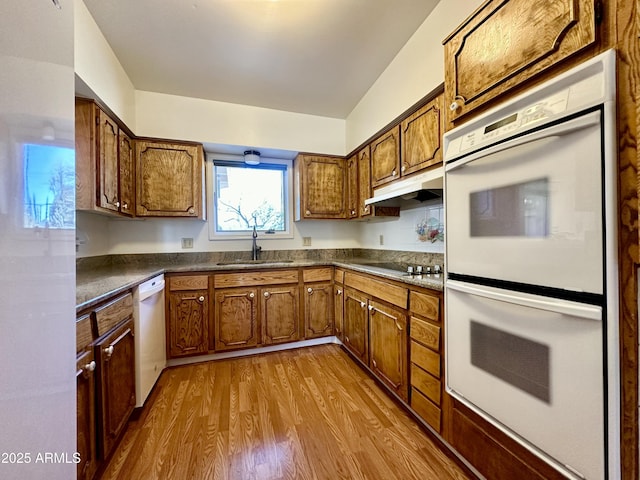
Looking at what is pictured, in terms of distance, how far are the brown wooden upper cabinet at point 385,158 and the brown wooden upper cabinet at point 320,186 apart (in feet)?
1.90

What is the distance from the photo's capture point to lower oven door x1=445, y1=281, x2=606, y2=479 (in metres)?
0.74

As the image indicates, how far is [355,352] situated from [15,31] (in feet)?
7.89

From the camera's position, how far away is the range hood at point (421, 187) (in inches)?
60.6

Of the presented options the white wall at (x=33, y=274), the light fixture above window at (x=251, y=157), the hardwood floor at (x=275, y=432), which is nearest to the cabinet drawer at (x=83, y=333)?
the white wall at (x=33, y=274)

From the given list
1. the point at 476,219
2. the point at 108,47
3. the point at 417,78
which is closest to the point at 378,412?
the point at 476,219

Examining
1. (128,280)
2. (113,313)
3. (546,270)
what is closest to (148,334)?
(128,280)

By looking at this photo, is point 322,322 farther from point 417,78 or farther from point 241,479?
point 417,78

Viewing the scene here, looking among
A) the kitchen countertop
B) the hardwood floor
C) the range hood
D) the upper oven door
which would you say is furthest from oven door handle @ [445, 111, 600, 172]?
the hardwood floor

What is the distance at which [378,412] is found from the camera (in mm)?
1648

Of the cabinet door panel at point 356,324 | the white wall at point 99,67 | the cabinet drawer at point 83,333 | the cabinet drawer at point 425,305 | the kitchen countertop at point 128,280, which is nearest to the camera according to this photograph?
the cabinet drawer at point 83,333

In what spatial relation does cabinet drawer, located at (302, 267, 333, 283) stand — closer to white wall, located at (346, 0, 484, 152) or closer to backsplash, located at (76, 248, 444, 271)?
backsplash, located at (76, 248, 444, 271)

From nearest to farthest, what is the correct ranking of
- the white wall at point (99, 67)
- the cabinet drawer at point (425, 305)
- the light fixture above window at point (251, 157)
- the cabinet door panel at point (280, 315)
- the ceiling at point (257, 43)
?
the cabinet drawer at point (425, 305) → the white wall at point (99, 67) → the ceiling at point (257, 43) → the cabinet door panel at point (280, 315) → the light fixture above window at point (251, 157)

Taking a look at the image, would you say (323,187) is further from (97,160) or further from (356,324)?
(97,160)

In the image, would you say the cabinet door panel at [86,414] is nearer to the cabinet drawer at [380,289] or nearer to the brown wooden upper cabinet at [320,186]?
the cabinet drawer at [380,289]
